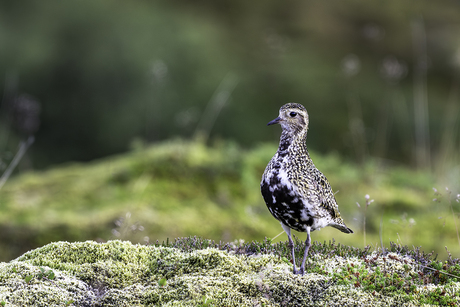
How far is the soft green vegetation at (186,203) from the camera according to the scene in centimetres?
789

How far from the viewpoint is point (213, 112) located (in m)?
14.3

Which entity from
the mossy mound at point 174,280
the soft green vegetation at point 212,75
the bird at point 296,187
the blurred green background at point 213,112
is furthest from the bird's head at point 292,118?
the soft green vegetation at point 212,75

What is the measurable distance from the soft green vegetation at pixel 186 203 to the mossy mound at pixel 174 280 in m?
3.01

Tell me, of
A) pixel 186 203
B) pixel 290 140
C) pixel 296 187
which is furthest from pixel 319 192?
pixel 186 203

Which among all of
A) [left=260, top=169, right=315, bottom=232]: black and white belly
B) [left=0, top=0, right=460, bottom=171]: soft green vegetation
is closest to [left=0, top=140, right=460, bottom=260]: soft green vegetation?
[left=260, top=169, right=315, bottom=232]: black and white belly

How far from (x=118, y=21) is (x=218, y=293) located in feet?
59.5

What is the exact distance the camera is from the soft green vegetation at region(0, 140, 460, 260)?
25.9 feet

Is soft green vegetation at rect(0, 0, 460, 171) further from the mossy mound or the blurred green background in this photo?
the mossy mound

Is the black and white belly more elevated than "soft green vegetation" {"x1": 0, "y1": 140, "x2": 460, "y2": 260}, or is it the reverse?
the black and white belly

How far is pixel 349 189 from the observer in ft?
32.9

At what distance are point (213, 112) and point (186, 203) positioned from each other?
6038mm

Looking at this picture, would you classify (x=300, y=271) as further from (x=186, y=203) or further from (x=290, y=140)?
(x=186, y=203)

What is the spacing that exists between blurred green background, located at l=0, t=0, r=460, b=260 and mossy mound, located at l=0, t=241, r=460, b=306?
3.11 meters

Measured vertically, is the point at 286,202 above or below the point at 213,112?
below
